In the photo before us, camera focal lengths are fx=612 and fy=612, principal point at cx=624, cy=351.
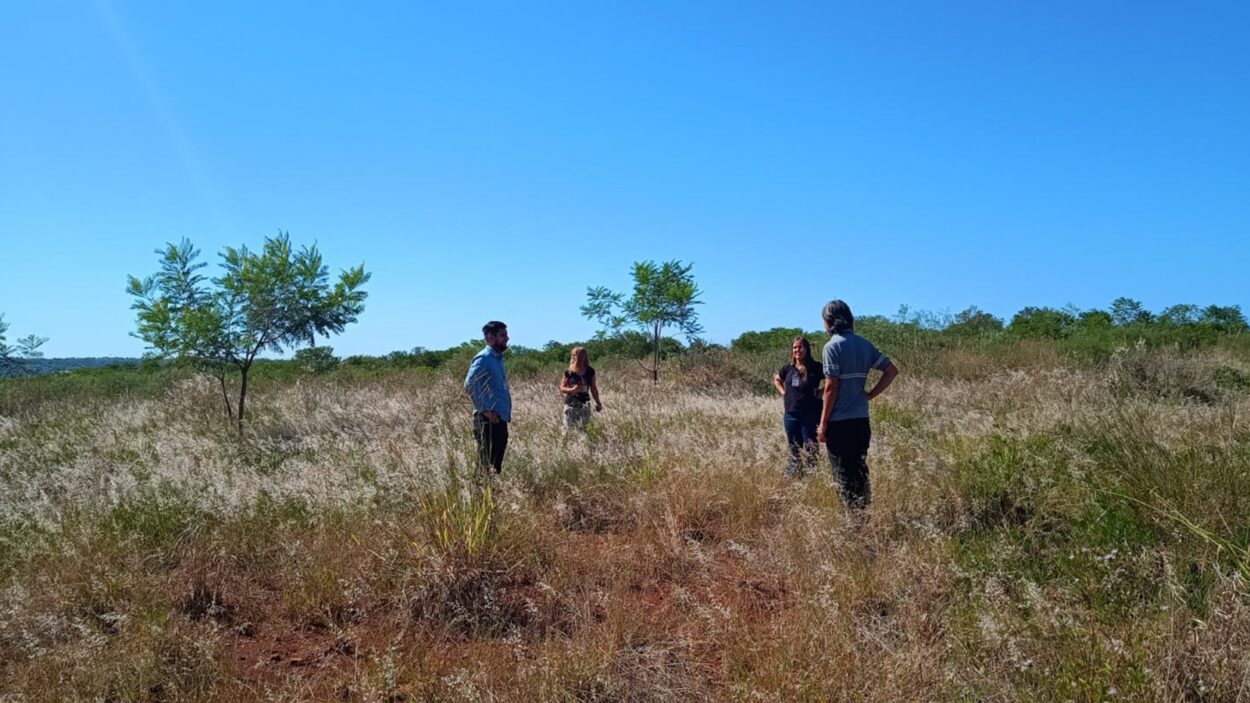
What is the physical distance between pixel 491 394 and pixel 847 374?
3149 millimetres

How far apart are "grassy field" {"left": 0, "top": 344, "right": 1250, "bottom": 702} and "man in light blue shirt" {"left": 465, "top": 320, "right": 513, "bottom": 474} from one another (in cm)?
36

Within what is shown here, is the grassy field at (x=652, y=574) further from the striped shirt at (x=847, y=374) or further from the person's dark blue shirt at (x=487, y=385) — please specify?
the striped shirt at (x=847, y=374)

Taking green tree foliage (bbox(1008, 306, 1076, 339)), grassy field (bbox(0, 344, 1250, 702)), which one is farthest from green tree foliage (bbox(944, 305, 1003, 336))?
grassy field (bbox(0, 344, 1250, 702))

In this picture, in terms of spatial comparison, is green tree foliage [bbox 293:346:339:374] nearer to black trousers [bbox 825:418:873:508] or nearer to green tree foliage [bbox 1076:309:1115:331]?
black trousers [bbox 825:418:873:508]

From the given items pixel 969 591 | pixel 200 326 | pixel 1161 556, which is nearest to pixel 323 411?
pixel 200 326

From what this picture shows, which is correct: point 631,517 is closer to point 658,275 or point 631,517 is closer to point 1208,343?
point 658,275

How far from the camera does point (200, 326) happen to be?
965 centimetres

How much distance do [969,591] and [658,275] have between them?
39.1ft

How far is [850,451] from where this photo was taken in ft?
14.8

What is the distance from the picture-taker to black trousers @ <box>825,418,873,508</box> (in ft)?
14.8

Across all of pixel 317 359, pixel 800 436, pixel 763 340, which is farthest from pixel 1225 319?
pixel 317 359

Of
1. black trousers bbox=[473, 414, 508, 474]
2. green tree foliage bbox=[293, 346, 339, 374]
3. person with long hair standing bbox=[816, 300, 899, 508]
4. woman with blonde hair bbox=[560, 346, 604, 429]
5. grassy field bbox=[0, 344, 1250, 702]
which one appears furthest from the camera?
green tree foliage bbox=[293, 346, 339, 374]

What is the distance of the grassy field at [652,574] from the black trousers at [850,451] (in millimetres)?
298

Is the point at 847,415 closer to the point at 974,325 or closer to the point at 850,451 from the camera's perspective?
the point at 850,451
